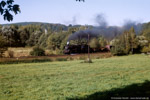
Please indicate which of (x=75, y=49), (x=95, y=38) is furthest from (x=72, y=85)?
(x=95, y=38)

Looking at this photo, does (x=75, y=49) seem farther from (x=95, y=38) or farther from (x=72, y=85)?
(x=72, y=85)

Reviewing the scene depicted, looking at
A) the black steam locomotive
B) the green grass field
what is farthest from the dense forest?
the green grass field

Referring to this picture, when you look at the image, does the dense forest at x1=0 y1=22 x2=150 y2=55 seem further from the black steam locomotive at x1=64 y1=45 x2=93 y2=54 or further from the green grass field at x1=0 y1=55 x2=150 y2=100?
the green grass field at x1=0 y1=55 x2=150 y2=100

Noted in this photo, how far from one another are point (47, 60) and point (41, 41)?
47.1m

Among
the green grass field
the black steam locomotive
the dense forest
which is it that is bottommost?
the green grass field

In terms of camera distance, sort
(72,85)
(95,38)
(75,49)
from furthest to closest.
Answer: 1. (95,38)
2. (75,49)
3. (72,85)

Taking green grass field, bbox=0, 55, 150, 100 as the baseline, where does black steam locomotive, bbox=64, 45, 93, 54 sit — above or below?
above

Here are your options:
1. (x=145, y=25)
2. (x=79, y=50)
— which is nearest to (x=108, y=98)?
(x=79, y=50)

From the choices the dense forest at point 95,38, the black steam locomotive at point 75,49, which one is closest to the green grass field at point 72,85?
the dense forest at point 95,38

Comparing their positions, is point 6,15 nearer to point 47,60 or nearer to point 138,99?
point 138,99

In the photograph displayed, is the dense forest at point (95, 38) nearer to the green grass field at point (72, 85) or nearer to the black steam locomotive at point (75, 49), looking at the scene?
the black steam locomotive at point (75, 49)

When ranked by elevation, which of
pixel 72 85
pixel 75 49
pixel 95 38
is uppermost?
pixel 95 38

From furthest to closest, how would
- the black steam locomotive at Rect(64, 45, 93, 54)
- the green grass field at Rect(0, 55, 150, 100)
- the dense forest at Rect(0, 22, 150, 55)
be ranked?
1. the dense forest at Rect(0, 22, 150, 55)
2. the black steam locomotive at Rect(64, 45, 93, 54)
3. the green grass field at Rect(0, 55, 150, 100)

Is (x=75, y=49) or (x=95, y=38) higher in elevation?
(x=95, y=38)
